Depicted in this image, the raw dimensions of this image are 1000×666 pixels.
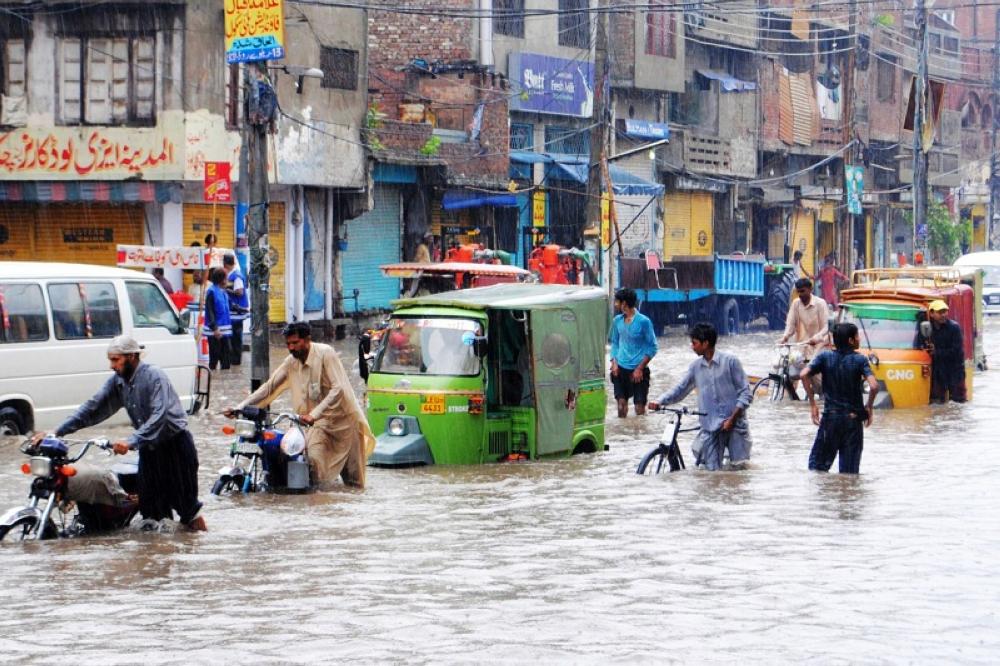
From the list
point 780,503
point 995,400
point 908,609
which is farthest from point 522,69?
point 908,609

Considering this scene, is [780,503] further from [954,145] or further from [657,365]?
[954,145]

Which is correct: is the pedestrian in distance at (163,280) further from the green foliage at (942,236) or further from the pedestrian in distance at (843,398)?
the green foliage at (942,236)

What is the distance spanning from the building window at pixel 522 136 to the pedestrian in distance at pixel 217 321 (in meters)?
17.6

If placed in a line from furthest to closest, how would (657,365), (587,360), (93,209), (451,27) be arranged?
(451,27) < (93,209) < (657,365) < (587,360)

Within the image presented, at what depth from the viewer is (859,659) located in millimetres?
8195

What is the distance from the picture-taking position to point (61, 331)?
17.5 metres

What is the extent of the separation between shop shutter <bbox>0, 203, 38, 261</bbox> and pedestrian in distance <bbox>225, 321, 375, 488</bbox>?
19.3 meters

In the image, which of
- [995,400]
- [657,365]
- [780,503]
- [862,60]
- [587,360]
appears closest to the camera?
[780,503]

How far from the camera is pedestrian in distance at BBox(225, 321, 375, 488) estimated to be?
46.0ft

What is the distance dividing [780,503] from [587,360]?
4.02 meters

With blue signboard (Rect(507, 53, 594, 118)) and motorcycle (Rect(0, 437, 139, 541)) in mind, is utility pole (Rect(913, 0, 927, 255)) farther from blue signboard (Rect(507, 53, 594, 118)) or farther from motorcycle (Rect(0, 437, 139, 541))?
motorcycle (Rect(0, 437, 139, 541))

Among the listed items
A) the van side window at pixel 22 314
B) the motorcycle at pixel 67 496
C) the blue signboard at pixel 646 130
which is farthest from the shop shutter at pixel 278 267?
the motorcycle at pixel 67 496

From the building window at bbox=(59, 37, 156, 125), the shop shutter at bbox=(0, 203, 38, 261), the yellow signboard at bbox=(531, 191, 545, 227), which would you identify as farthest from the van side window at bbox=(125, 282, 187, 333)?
the yellow signboard at bbox=(531, 191, 545, 227)

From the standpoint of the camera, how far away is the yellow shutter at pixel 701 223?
5203cm
